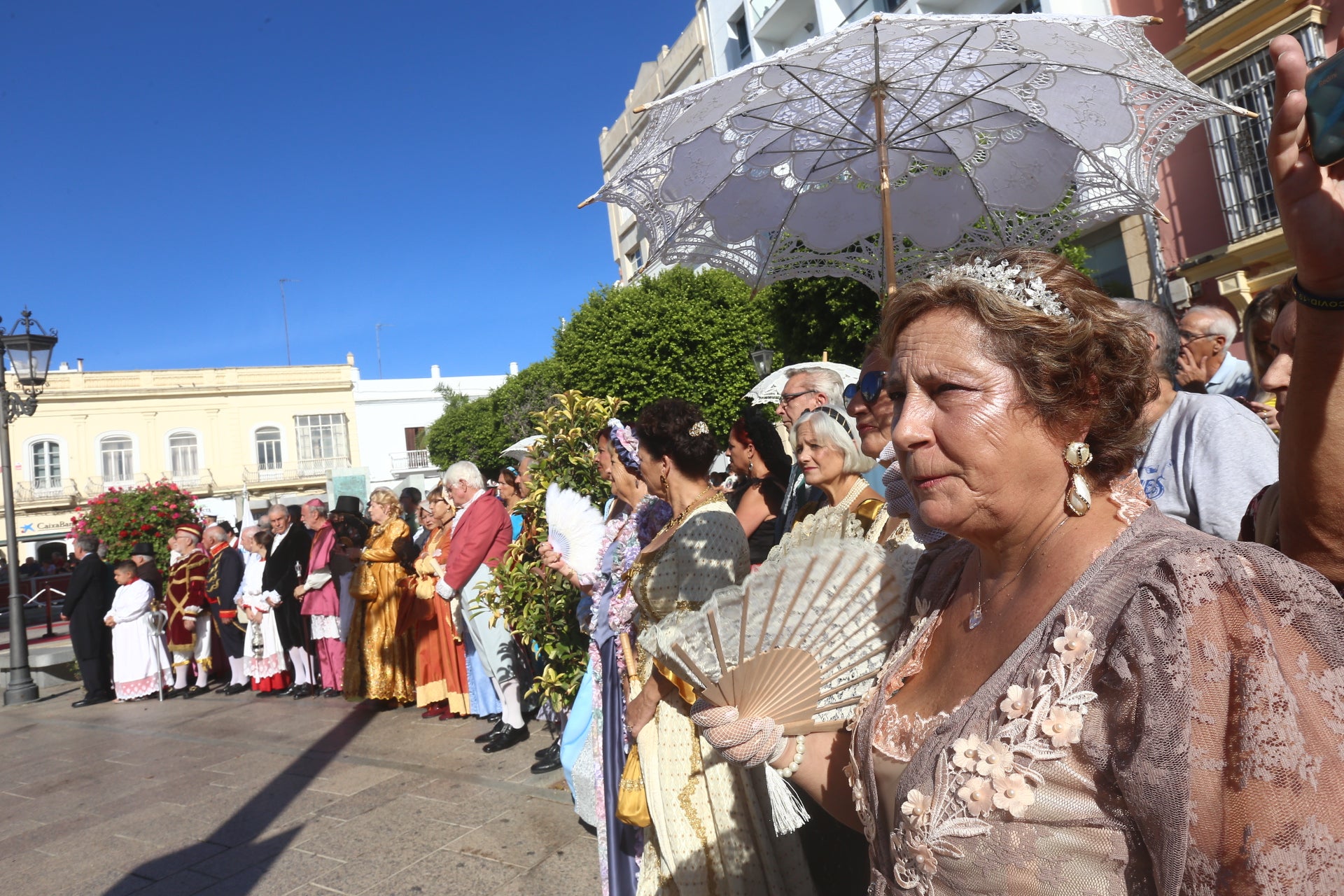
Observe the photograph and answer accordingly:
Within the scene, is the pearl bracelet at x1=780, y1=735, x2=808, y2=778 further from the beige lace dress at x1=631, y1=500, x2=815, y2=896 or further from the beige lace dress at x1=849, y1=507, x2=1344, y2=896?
the beige lace dress at x1=631, y1=500, x2=815, y2=896

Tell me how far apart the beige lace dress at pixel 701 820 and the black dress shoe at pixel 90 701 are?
9.60m

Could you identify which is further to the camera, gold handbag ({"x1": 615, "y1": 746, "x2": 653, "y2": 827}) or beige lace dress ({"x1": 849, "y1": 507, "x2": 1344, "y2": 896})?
gold handbag ({"x1": 615, "y1": 746, "x2": 653, "y2": 827})

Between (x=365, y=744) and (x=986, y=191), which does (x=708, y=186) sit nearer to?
(x=986, y=191)

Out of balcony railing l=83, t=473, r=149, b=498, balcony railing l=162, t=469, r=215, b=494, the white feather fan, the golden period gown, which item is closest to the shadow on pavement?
the golden period gown

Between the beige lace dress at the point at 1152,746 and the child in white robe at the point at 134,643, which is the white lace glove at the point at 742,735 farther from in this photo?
the child in white robe at the point at 134,643

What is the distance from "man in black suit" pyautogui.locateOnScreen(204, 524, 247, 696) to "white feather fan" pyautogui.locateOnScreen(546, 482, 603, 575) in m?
6.48

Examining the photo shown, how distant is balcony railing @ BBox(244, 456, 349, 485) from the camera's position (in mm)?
43906

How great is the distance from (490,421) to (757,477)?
112ft

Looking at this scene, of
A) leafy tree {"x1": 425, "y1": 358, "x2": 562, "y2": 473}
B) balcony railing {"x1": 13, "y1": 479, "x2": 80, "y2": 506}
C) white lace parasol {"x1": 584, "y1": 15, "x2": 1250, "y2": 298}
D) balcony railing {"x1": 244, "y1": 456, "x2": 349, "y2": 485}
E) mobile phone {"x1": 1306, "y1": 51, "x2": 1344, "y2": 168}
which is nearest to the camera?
mobile phone {"x1": 1306, "y1": 51, "x2": 1344, "y2": 168}

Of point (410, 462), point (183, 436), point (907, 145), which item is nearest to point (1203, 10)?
point (907, 145)

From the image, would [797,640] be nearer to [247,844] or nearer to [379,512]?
[247,844]

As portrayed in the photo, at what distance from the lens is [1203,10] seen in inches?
465

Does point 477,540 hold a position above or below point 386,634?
above

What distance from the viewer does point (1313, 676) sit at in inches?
36.5
